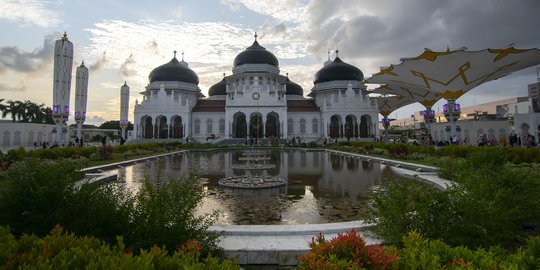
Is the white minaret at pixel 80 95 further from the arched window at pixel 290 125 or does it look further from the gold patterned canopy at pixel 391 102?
the gold patterned canopy at pixel 391 102

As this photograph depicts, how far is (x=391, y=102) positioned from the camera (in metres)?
61.3

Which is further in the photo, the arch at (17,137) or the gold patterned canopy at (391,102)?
the gold patterned canopy at (391,102)

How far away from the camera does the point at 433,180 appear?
11.0 meters

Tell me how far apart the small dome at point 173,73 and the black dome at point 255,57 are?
31.5 feet

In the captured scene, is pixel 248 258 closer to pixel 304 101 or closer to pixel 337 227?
pixel 337 227

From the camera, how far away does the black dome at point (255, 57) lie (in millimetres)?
57562

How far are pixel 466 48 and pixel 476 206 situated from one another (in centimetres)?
3053

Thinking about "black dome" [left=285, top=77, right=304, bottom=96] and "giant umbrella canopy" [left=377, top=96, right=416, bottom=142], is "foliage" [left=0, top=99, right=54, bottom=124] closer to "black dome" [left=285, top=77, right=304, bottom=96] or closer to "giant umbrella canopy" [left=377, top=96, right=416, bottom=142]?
"black dome" [left=285, top=77, right=304, bottom=96]

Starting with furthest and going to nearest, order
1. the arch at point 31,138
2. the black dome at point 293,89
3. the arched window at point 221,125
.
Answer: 1. the black dome at point 293,89
2. the arched window at point 221,125
3. the arch at point 31,138

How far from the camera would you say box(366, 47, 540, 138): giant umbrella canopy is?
2908 centimetres

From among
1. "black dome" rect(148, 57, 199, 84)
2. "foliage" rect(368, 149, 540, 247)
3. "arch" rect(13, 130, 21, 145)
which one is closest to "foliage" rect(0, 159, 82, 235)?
"foliage" rect(368, 149, 540, 247)

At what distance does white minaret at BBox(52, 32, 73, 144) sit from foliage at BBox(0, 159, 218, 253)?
3723 centimetres

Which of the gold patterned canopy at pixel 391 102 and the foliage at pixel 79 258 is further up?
the gold patterned canopy at pixel 391 102

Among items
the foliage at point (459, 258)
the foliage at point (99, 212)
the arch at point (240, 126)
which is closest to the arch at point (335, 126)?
the arch at point (240, 126)
